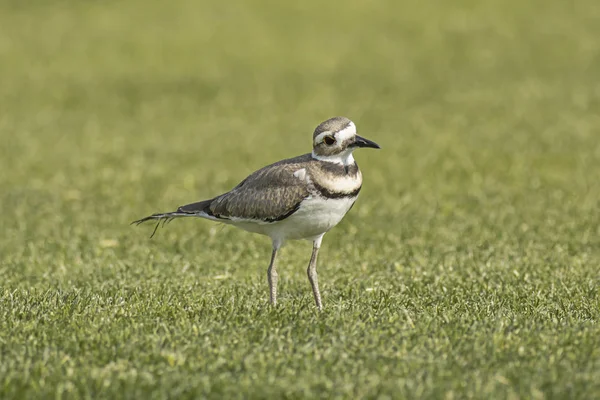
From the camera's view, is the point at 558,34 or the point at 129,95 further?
the point at 558,34

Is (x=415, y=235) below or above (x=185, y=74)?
below

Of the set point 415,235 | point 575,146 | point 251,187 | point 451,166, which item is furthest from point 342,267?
point 575,146

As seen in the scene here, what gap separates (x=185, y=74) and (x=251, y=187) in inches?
678

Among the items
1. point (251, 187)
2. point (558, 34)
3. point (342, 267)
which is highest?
point (558, 34)

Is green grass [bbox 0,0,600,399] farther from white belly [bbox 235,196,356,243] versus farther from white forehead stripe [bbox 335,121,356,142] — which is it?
white forehead stripe [bbox 335,121,356,142]

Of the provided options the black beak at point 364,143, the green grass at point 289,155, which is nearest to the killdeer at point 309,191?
the black beak at point 364,143

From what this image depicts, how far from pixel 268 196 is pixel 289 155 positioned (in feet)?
31.4

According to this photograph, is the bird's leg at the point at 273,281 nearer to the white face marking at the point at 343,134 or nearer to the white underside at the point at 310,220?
the white underside at the point at 310,220

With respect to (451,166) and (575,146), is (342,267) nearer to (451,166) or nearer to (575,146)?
(451,166)

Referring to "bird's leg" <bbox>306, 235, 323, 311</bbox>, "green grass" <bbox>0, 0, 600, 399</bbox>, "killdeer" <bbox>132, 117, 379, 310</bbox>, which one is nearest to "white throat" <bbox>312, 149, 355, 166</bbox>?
"killdeer" <bbox>132, 117, 379, 310</bbox>

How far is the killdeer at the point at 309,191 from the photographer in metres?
7.45

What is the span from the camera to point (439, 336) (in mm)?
6715

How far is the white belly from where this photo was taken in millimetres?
7457

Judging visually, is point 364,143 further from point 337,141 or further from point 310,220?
point 310,220
